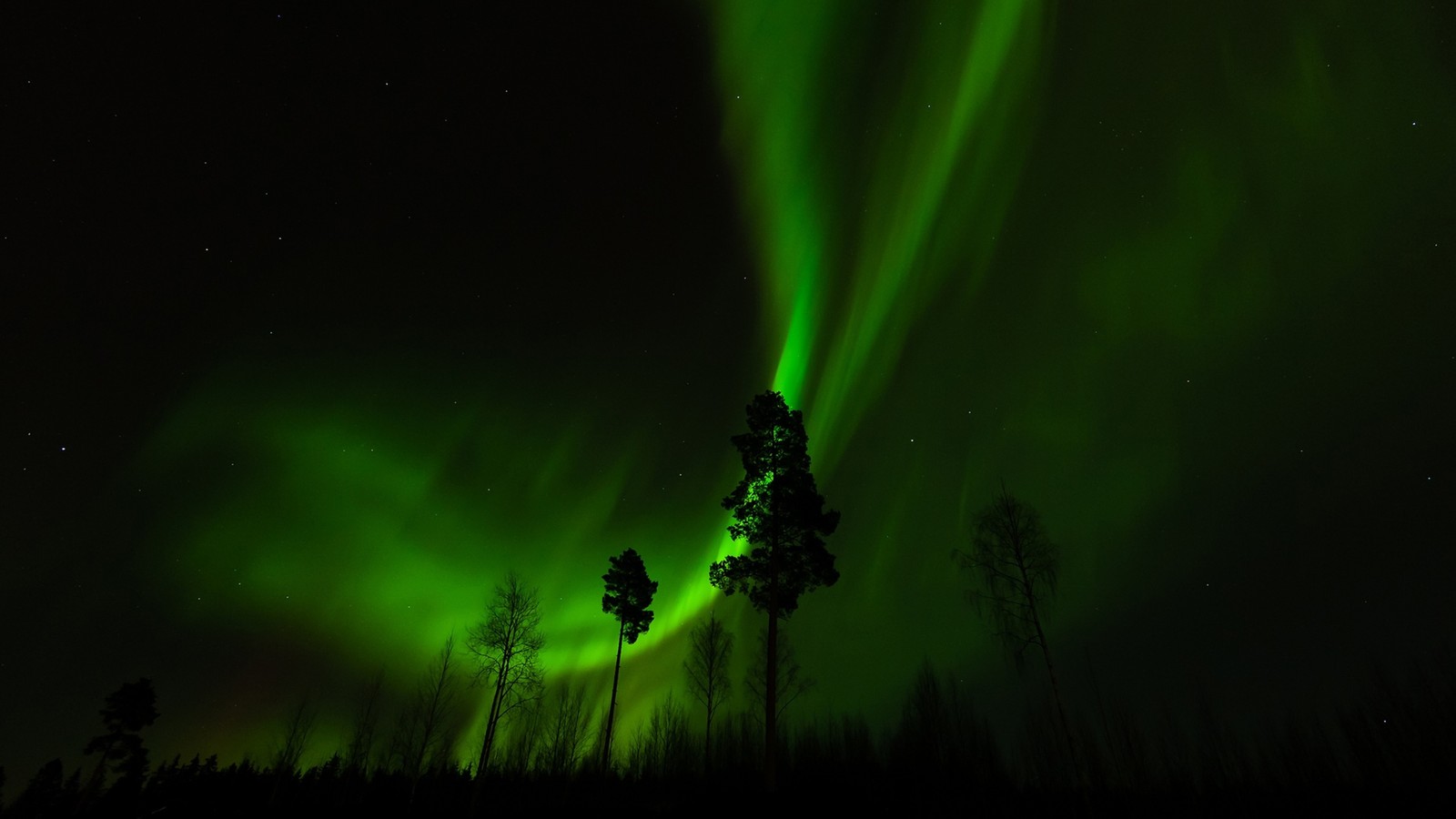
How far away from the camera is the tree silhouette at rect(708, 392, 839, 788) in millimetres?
24953

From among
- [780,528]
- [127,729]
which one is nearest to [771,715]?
[780,528]

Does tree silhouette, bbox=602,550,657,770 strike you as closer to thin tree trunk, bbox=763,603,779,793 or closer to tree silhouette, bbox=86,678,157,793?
thin tree trunk, bbox=763,603,779,793

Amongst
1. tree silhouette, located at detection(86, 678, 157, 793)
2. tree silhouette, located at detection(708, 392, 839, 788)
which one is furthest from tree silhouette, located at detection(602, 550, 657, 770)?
tree silhouette, located at detection(86, 678, 157, 793)

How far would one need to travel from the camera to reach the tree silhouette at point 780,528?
24953 millimetres

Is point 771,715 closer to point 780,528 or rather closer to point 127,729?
point 780,528

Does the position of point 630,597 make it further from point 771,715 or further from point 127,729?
point 127,729

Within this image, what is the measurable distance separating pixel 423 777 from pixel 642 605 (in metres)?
32.2

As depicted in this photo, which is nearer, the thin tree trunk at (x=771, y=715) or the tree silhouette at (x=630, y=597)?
the thin tree trunk at (x=771, y=715)

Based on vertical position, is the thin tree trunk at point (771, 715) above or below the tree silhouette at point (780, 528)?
below

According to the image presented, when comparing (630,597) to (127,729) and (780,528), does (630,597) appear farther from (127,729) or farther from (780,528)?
(127,729)

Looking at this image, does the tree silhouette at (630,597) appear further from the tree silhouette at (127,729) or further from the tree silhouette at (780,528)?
the tree silhouette at (127,729)

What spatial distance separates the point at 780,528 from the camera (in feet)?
82.6

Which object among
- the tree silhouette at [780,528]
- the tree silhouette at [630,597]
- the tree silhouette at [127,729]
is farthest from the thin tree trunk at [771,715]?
the tree silhouette at [127,729]

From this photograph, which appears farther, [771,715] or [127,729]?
[127,729]
